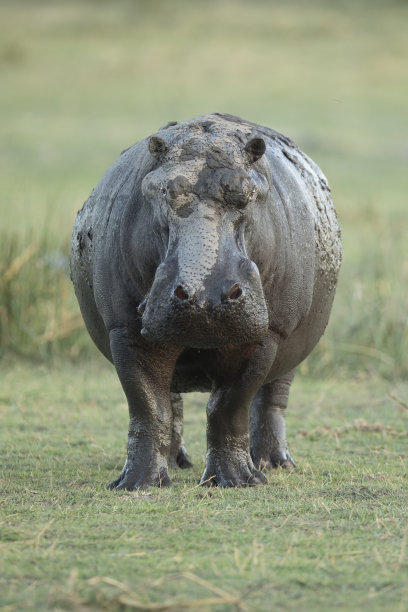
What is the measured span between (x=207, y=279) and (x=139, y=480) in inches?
46.5

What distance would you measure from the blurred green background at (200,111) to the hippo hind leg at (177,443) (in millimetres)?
1807

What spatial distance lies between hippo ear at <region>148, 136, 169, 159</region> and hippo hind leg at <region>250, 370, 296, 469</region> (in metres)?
1.71

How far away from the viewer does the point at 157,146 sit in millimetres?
4949

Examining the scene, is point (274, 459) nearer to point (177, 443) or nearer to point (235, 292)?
point (177, 443)

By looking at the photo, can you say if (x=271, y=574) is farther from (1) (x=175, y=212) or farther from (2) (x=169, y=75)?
(2) (x=169, y=75)

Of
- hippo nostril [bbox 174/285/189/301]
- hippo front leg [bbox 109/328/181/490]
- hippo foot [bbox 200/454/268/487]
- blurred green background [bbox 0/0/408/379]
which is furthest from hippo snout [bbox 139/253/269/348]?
blurred green background [bbox 0/0/408/379]

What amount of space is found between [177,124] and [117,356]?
1.14 m

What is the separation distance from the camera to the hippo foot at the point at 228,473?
17.3ft

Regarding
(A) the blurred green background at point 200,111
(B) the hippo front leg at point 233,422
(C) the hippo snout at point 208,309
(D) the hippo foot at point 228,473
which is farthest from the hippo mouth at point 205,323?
(A) the blurred green background at point 200,111

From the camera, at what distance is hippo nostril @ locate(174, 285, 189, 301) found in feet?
14.5

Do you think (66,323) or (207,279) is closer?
(207,279)

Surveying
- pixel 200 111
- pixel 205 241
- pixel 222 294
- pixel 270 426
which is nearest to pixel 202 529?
pixel 222 294

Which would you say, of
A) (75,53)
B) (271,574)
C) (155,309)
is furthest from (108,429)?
(75,53)

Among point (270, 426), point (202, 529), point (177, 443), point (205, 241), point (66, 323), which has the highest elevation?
point (205, 241)
